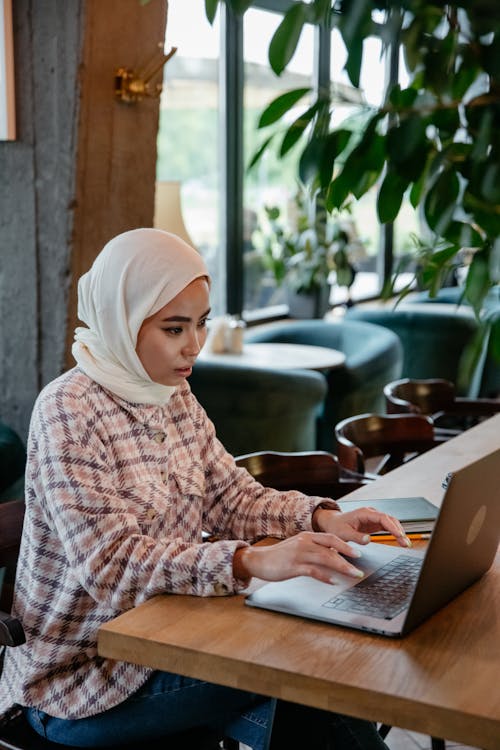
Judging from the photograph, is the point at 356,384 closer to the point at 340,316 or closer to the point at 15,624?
the point at 340,316

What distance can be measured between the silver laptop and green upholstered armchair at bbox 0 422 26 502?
6.84 ft

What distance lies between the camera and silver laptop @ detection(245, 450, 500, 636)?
4.76ft

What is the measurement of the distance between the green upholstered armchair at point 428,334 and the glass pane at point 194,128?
1247 millimetres

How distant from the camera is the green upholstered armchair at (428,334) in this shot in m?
6.82

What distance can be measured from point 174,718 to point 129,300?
0.73 metres

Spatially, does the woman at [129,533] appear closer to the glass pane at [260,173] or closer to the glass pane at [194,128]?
the glass pane at [194,128]

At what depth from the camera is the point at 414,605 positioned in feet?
4.88

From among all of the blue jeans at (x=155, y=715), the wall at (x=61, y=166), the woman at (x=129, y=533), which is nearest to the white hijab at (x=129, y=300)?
the woman at (x=129, y=533)

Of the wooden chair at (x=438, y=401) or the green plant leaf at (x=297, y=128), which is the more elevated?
the green plant leaf at (x=297, y=128)

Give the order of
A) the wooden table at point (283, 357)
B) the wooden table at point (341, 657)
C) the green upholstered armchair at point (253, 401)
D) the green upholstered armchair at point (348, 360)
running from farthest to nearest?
the green upholstered armchair at point (348, 360)
the wooden table at point (283, 357)
the green upholstered armchair at point (253, 401)
the wooden table at point (341, 657)

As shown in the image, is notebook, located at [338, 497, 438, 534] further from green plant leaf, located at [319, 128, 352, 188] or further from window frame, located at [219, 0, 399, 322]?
window frame, located at [219, 0, 399, 322]

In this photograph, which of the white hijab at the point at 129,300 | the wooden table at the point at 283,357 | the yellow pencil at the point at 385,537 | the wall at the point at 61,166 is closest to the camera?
the white hijab at the point at 129,300

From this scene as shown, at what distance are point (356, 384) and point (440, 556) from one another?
4.26m

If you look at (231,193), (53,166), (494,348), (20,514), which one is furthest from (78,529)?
(231,193)
